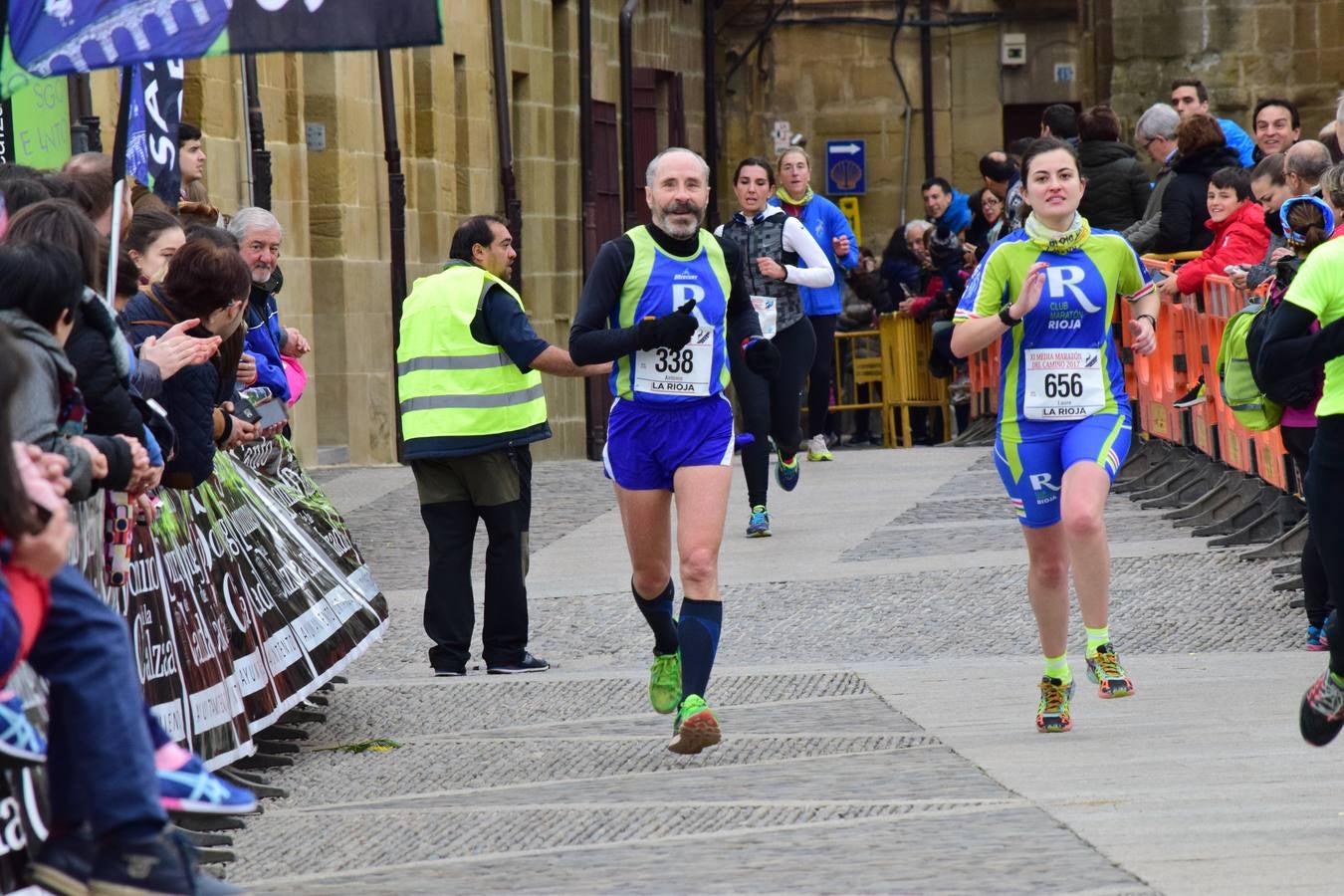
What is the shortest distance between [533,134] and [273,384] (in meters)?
17.9

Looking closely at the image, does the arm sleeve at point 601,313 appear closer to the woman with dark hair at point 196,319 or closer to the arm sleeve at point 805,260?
the woman with dark hair at point 196,319

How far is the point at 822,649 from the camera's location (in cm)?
1032

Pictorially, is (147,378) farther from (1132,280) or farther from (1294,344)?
(1132,280)

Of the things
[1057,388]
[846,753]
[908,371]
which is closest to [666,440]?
[846,753]

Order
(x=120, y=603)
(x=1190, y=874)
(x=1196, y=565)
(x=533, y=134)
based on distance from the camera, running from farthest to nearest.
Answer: (x=533, y=134)
(x=1196, y=565)
(x=120, y=603)
(x=1190, y=874)

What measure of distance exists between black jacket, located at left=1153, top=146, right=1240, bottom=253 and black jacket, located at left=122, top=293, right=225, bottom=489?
8525 mm

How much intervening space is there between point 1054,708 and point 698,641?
3.65ft

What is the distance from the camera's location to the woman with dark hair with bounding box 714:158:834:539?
1374 cm

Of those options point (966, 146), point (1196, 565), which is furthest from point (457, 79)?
point (1196, 565)

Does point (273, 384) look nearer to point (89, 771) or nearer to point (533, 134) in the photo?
point (89, 771)

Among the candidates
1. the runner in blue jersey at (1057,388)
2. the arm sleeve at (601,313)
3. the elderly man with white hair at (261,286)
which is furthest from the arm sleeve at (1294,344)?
the elderly man with white hair at (261,286)

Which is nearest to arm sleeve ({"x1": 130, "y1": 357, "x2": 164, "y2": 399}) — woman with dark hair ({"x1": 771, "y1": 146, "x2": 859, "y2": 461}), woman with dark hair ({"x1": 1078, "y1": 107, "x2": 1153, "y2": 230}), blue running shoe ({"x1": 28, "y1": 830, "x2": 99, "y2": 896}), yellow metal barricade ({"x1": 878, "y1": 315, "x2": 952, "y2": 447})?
blue running shoe ({"x1": 28, "y1": 830, "x2": 99, "y2": 896})

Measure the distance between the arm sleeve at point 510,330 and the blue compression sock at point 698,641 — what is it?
223cm

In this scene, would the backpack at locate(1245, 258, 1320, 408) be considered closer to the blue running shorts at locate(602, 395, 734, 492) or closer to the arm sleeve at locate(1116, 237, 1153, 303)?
the arm sleeve at locate(1116, 237, 1153, 303)
